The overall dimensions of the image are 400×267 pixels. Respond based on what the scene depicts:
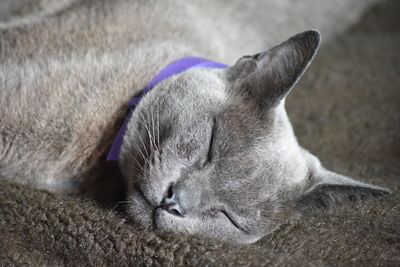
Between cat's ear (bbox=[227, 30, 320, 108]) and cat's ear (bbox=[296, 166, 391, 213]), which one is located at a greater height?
cat's ear (bbox=[227, 30, 320, 108])

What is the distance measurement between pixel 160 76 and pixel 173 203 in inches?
20.0

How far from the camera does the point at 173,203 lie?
1.15 m

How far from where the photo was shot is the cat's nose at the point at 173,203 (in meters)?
1.15

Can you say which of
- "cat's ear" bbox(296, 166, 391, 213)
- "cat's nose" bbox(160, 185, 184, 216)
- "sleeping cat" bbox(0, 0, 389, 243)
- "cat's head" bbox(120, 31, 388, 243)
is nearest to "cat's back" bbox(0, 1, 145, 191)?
"sleeping cat" bbox(0, 0, 389, 243)

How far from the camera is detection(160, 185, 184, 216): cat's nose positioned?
1147mm

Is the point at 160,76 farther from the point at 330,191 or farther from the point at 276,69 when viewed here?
the point at 330,191

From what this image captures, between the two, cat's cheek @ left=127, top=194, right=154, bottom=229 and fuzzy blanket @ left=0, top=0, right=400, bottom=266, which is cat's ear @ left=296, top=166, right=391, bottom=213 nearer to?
fuzzy blanket @ left=0, top=0, right=400, bottom=266

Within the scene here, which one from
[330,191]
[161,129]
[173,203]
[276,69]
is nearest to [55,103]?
[161,129]

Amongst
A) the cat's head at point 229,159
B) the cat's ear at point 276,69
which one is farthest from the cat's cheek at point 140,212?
the cat's ear at point 276,69

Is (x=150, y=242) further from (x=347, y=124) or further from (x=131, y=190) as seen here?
(x=347, y=124)

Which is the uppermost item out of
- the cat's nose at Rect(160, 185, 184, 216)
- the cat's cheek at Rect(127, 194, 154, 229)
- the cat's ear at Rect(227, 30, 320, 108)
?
the cat's ear at Rect(227, 30, 320, 108)

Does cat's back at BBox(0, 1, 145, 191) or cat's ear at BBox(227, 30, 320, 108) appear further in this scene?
cat's back at BBox(0, 1, 145, 191)

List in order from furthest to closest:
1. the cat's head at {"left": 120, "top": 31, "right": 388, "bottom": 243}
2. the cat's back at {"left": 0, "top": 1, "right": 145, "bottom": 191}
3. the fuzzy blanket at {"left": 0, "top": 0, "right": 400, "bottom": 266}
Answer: the cat's back at {"left": 0, "top": 1, "right": 145, "bottom": 191} < the cat's head at {"left": 120, "top": 31, "right": 388, "bottom": 243} < the fuzzy blanket at {"left": 0, "top": 0, "right": 400, "bottom": 266}

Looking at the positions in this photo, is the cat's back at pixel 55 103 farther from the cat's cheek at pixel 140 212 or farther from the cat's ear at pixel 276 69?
the cat's ear at pixel 276 69
